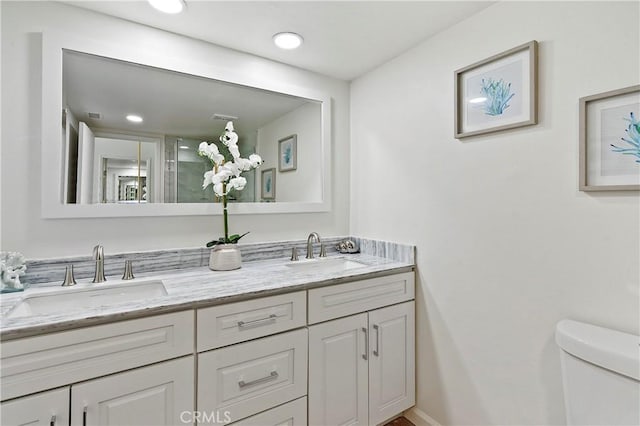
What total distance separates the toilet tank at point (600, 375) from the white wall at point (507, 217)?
0.11 meters

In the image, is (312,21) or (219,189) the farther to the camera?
(219,189)

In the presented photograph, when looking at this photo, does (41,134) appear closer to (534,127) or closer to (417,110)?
(417,110)

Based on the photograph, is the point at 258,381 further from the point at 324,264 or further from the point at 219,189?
the point at 219,189

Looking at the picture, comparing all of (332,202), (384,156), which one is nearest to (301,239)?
(332,202)

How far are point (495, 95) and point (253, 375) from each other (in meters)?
1.64

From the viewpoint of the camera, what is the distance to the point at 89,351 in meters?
0.98

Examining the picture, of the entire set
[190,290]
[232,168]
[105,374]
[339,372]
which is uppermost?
[232,168]

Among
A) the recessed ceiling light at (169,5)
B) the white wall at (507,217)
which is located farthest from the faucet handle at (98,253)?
the white wall at (507,217)

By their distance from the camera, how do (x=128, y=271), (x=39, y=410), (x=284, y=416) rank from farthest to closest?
(x=128, y=271)
(x=284, y=416)
(x=39, y=410)

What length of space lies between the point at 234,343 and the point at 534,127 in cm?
153

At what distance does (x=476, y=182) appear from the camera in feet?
4.88

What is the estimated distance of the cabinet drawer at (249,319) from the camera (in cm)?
117

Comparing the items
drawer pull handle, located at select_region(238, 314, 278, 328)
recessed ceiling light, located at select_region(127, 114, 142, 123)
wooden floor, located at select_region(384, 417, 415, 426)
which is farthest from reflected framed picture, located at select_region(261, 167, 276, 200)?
wooden floor, located at select_region(384, 417, 415, 426)

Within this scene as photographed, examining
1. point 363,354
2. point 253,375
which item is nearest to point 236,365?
point 253,375
